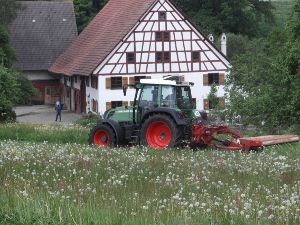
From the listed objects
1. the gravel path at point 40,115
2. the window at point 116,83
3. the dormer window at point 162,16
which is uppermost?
the dormer window at point 162,16

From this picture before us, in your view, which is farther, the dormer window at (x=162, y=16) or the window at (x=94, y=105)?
the dormer window at (x=162, y=16)

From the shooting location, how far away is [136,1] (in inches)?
2360

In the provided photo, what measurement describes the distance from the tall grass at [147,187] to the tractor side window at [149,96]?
444 centimetres

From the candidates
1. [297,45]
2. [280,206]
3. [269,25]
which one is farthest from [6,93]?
[269,25]

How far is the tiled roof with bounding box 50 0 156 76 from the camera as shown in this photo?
57031mm

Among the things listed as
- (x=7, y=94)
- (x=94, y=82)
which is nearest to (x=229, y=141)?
(x=7, y=94)

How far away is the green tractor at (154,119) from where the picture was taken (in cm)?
2003

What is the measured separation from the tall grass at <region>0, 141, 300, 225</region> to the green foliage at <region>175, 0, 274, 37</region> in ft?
209

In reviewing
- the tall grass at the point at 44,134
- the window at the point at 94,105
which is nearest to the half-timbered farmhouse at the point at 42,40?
the window at the point at 94,105

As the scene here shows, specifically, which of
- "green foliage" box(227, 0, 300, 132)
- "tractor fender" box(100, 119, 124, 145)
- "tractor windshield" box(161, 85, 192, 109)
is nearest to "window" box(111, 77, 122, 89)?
"green foliage" box(227, 0, 300, 132)

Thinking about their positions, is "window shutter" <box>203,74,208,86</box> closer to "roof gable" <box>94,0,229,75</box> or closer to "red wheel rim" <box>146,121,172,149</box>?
"roof gable" <box>94,0,229,75</box>

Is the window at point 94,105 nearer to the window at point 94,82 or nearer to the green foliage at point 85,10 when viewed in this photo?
the window at point 94,82

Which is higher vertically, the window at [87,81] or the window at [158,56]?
the window at [158,56]

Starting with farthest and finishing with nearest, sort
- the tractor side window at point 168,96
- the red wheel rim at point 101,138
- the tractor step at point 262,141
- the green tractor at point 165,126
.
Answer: the red wheel rim at point 101,138 < the tractor side window at point 168,96 < the green tractor at point 165,126 < the tractor step at point 262,141
